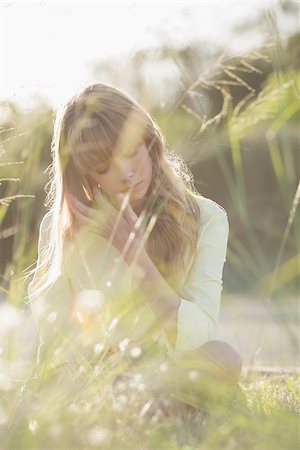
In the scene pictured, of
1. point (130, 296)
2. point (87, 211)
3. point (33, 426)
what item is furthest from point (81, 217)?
point (33, 426)

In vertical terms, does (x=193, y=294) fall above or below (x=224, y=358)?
above

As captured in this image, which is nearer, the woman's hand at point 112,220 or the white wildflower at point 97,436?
the white wildflower at point 97,436

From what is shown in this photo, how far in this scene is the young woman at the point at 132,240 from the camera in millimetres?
2787

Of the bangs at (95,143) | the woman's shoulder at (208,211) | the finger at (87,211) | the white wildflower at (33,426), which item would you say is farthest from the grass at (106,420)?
the woman's shoulder at (208,211)

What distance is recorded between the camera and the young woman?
110 inches

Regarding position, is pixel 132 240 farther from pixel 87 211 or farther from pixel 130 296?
pixel 87 211

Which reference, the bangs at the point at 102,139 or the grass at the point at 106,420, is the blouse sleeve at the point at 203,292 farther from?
the grass at the point at 106,420

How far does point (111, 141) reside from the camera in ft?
9.88

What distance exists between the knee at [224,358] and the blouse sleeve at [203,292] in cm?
3

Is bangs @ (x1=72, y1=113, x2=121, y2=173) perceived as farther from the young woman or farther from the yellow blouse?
the yellow blouse

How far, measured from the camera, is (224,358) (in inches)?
112

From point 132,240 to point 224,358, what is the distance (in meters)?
0.46

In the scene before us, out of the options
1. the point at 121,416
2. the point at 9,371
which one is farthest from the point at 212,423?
the point at 9,371

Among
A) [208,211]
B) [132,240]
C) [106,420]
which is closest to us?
[106,420]
